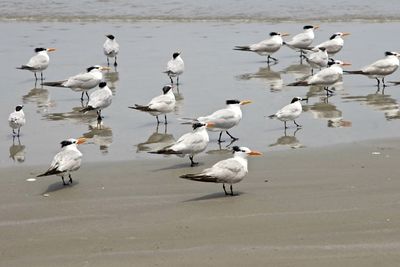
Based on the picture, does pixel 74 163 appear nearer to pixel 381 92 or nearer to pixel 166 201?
pixel 166 201

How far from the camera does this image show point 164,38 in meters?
17.3

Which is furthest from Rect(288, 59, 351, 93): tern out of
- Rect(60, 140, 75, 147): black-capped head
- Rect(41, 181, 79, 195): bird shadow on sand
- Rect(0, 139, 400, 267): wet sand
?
Rect(41, 181, 79, 195): bird shadow on sand

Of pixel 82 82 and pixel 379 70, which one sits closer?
pixel 82 82

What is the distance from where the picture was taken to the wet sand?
5.38 metres

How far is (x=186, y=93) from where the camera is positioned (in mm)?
11961

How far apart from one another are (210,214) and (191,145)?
176cm

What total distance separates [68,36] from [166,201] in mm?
11937

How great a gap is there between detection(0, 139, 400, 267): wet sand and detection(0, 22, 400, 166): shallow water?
0.82 m

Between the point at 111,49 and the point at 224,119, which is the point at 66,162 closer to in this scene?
the point at 224,119

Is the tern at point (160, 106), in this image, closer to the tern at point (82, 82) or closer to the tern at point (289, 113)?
the tern at point (289, 113)

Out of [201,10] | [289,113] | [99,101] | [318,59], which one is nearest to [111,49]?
[318,59]

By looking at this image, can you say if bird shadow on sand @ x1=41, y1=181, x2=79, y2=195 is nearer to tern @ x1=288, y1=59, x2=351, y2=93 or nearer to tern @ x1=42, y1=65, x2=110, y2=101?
tern @ x1=42, y1=65, x2=110, y2=101

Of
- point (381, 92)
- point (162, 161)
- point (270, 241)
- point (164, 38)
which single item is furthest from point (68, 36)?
point (270, 241)

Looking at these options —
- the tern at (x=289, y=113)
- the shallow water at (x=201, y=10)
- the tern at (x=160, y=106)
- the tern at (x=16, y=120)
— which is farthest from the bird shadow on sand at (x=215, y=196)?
the shallow water at (x=201, y=10)
